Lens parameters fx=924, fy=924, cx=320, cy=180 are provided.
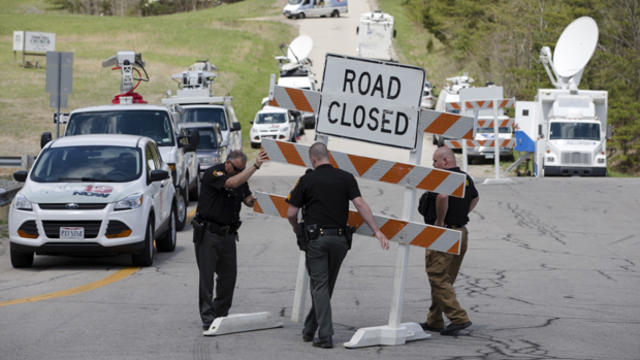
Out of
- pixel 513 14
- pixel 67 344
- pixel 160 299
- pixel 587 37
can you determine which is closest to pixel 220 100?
pixel 587 37

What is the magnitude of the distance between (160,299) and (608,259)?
7.22 m

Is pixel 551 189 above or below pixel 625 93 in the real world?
below

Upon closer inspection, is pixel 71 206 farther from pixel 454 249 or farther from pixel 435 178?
→ pixel 454 249

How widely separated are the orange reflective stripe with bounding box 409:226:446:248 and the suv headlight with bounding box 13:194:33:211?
653cm

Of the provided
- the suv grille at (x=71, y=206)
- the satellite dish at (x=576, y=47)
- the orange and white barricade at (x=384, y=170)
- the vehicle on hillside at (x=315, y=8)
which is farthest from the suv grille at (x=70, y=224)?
the vehicle on hillside at (x=315, y=8)

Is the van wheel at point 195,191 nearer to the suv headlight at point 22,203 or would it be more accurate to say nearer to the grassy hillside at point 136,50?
the suv headlight at point 22,203

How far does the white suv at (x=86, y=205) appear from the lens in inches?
488

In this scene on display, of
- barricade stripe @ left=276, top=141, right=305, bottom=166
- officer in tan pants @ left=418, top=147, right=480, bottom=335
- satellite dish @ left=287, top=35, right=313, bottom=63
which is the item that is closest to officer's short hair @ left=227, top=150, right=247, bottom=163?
barricade stripe @ left=276, top=141, right=305, bottom=166

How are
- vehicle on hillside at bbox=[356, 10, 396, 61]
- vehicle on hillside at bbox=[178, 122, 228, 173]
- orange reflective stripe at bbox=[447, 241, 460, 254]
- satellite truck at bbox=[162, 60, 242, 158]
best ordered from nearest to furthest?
1. orange reflective stripe at bbox=[447, 241, 460, 254]
2. vehicle on hillside at bbox=[178, 122, 228, 173]
3. satellite truck at bbox=[162, 60, 242, 158]
4. vehicle on hillside at bbox=[356, 10, 396, 61]

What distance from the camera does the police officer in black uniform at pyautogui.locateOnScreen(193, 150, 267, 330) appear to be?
850cm

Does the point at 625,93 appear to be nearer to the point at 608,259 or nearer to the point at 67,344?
the point at 608,259

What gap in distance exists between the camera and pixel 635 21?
132ft

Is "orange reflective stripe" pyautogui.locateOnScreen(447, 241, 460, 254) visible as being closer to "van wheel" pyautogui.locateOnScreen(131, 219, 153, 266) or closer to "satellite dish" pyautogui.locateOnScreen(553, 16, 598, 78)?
"van wheel" pyautogui.locateOnScreen(131, 219, 153, 266)

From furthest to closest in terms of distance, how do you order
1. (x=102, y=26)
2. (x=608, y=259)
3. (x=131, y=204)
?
(x=102, y=26) → (x=608, y=259) → (x=131, y=204)
